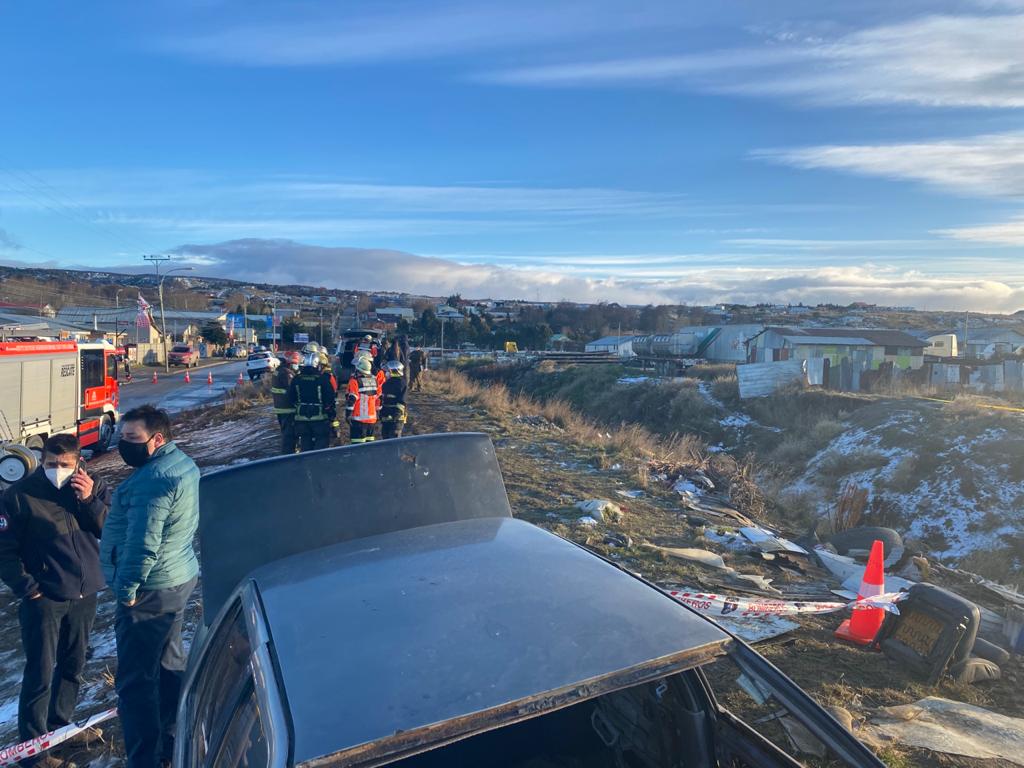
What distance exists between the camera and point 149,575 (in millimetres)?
3525

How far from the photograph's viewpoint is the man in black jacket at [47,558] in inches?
146

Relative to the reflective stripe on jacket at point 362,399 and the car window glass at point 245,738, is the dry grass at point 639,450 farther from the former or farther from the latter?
the car window glass at point 245,738

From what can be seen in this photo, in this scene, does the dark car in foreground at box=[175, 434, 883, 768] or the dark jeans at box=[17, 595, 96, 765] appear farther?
the dark jeans at box=[17, 595, 96, 765]

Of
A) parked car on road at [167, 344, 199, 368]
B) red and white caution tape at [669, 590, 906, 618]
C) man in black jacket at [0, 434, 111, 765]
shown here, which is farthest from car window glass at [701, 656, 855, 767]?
parked car on road at [167, 344, 199, 368]

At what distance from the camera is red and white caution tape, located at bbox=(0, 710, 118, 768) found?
3529 mm

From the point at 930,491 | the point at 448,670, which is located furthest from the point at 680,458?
the point at 448,670

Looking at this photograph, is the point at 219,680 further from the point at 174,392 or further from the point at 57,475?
the point at 174,392

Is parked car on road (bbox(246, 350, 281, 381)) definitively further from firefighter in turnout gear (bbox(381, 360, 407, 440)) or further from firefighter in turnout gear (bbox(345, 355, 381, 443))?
firefighter in turnout gear (bbox(345, 355, 381, 443))

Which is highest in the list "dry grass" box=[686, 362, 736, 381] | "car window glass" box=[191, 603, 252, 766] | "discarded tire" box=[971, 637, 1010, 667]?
"car window glass" box=[191, 603, 252, 766]

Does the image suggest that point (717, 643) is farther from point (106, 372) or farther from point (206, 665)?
point (106, 372)

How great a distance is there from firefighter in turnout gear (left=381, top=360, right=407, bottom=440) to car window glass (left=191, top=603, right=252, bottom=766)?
8.05 m

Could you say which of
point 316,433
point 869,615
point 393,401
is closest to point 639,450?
point 393,401

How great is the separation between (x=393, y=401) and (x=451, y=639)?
353 inches

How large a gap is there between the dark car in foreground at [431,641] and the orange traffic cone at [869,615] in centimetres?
224
